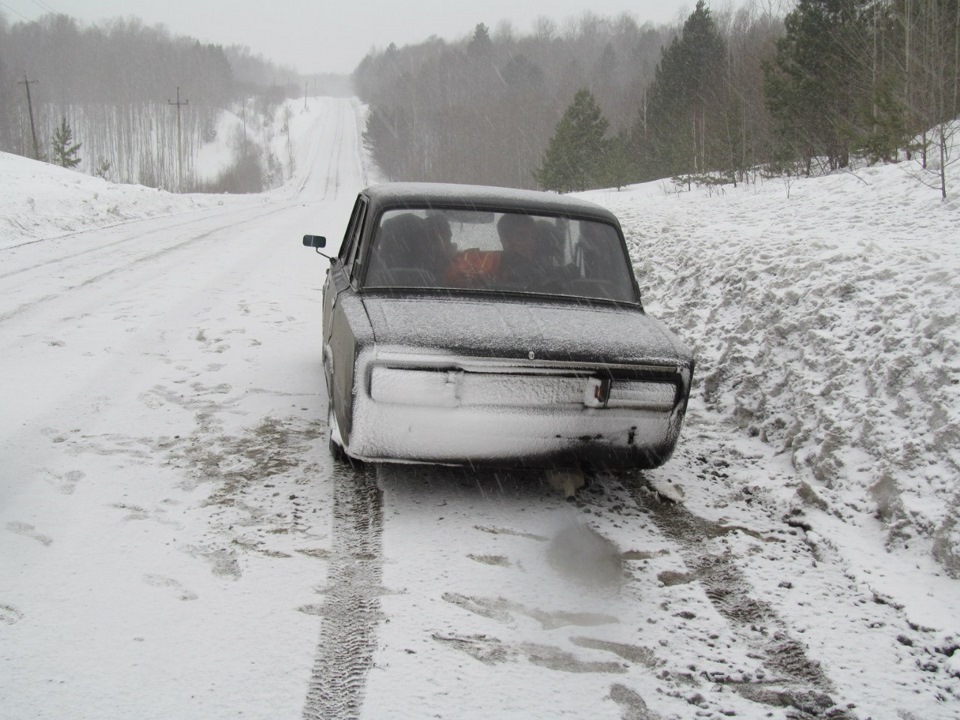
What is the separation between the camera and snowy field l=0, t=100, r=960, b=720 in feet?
7.82

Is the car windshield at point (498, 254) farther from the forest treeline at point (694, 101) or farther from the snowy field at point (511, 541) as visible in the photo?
the forest treeline at point (694, 101)

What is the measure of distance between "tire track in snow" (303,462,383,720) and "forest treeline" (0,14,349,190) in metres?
74.8

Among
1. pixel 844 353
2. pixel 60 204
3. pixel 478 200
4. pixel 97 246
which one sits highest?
pixel 60 204

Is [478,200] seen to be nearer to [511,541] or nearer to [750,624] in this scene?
[511,541]

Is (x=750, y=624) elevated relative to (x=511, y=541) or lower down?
lower down

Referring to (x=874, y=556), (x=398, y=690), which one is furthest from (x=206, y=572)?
(x=874, y=556)

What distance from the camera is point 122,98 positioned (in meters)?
96.6

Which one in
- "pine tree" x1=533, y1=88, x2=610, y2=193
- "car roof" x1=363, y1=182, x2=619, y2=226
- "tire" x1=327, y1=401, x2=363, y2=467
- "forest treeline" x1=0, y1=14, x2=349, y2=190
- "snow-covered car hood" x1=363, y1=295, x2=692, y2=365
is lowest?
"tire" x1=327, y1=401, x2=363, y2=467

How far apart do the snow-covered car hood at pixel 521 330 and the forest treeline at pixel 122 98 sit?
7458 cm

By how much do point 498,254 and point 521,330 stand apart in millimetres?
877

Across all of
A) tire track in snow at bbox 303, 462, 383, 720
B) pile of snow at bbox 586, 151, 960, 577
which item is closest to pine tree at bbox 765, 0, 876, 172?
pile of snow at bbox 586, 151, 960, 577

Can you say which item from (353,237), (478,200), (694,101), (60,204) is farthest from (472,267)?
(694,101)

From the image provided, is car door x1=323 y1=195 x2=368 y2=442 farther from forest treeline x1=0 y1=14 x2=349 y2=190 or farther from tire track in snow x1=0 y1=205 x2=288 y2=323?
forest treeline x1=0 y1=14 x2=349 y2=190

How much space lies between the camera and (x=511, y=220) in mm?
4387
